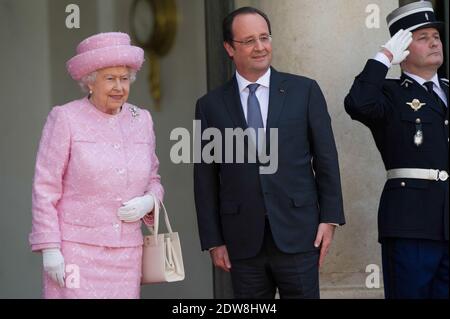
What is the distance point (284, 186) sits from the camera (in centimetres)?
530

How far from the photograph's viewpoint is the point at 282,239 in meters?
5.24

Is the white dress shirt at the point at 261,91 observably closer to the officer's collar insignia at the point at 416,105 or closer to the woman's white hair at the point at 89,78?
the woman's white hair at the point at 89,78

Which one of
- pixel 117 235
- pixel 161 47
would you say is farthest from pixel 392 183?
pixel 161 47

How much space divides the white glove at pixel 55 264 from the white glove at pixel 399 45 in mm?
1771

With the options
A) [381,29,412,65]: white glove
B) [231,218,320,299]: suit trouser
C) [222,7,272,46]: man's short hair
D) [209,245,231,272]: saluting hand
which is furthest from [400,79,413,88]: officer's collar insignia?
[209,245,231,272]: saluting hand

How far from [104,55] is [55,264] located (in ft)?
3.05

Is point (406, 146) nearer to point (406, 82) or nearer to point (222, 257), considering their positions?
point (406, 82)

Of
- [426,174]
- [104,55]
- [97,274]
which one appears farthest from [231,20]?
[97,274]

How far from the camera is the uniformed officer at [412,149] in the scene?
5.39 metres

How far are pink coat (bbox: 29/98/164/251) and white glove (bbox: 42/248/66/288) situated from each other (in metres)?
0.03

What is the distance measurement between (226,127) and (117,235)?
73 centimetres

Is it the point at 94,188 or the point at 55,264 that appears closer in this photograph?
the point at 55,264
